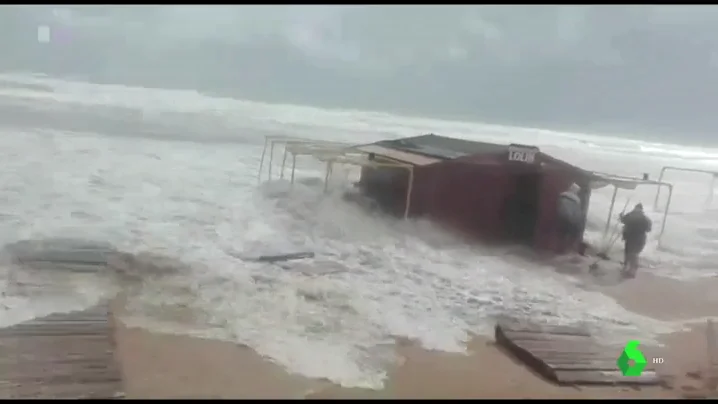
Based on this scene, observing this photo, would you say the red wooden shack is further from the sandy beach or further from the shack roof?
the sandy beach

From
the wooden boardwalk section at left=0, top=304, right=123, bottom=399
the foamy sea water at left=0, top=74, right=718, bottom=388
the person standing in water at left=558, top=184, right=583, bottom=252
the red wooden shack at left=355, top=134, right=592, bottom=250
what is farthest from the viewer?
the person standing in water at left=558, top=184, right=583, bottom=252

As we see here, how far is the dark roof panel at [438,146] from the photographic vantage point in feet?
6.69

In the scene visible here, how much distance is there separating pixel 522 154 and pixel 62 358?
1.36 metres

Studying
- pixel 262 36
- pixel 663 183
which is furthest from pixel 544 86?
pixel 262 36

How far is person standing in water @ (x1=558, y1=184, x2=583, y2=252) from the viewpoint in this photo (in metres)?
2.13

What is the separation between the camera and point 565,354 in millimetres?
1934

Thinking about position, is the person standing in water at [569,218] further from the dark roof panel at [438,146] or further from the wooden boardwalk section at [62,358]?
the wooden boardwalk section at [62,358]

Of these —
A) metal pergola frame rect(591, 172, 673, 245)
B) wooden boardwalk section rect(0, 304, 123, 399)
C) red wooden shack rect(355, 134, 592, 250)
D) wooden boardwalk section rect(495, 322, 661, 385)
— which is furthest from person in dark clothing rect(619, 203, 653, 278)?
wooden boardwalk section rect(0, 304, 123, 399)

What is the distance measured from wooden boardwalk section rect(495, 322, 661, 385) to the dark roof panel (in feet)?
1.66

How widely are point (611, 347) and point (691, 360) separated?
0.26 m

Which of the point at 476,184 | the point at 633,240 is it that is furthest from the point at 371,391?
the point at 633,240

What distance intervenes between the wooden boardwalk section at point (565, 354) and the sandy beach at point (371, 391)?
2 cm

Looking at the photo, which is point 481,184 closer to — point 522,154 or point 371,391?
point 522,154

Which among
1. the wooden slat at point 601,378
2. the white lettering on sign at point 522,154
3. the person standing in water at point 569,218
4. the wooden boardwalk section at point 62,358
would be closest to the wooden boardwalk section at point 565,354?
the wooden slat at point 601,378
